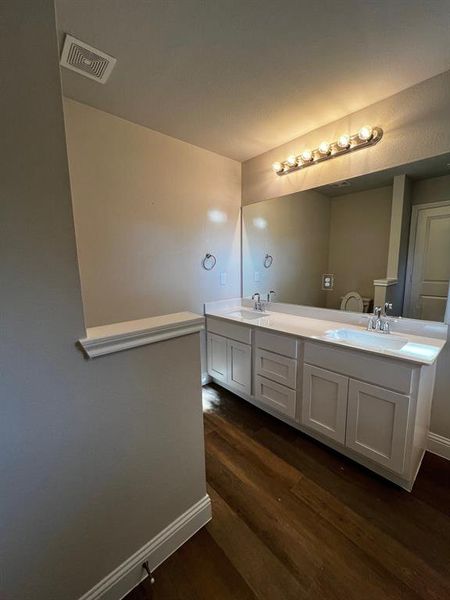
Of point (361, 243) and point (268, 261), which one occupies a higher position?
point (361, 243)

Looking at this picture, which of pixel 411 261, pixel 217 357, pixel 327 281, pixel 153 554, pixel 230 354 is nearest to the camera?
pixel 153 554

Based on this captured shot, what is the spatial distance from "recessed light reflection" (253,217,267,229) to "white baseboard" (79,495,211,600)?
2.36 m

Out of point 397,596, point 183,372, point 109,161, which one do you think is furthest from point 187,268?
point 397,596

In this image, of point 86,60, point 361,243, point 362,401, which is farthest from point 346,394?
point 86,60

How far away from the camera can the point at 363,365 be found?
152 centimetres

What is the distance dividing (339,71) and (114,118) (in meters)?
1.53

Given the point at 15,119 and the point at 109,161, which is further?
the point at 109,161

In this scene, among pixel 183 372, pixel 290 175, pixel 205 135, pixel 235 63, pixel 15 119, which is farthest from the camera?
pixel 290 175

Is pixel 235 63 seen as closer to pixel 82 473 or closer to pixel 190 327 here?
pixel 190 327

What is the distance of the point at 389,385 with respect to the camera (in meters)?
1.42

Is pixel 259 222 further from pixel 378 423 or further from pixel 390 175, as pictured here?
pixel 378 423

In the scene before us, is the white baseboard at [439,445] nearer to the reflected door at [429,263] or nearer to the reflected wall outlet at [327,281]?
the reflected door at [429,263]

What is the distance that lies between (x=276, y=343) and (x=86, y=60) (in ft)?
6.83

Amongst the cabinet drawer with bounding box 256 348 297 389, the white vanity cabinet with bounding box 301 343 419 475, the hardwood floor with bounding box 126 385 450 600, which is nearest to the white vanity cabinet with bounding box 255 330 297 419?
the cabinet drawer with bounding box 256 348 297 389
